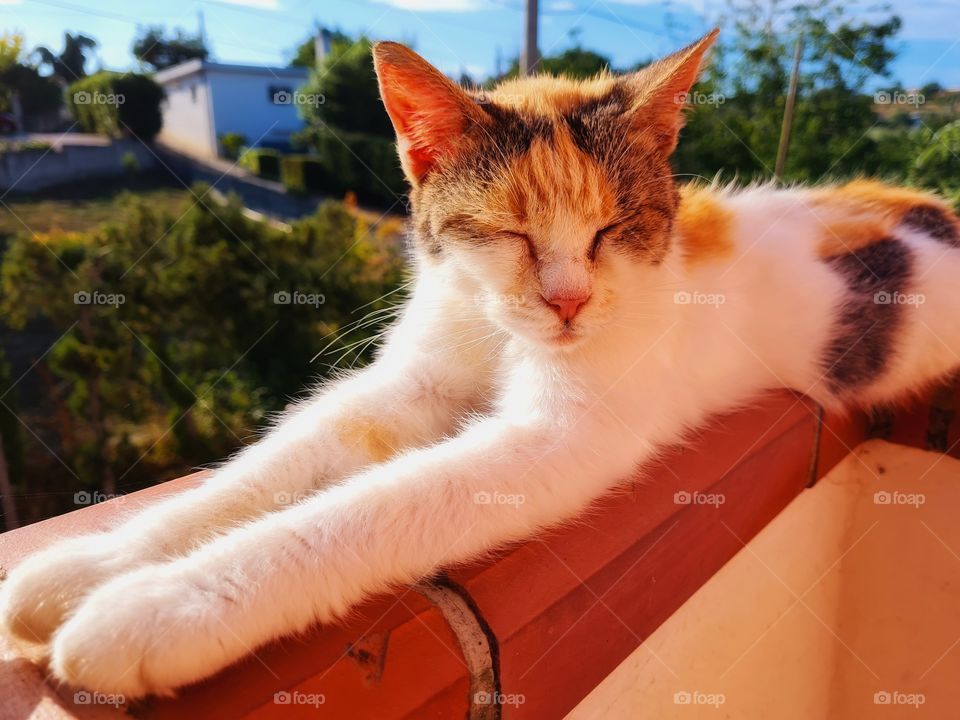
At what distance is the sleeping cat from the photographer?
0.80 metres

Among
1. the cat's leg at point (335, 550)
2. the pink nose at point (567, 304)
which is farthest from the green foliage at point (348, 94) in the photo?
the cat's leg at point (335, 550)

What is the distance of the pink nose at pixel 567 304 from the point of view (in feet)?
3.48

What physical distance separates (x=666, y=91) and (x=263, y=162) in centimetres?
391

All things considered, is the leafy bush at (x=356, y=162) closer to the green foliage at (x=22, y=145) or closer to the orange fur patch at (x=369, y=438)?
the green foliage at (x=22, y=145)

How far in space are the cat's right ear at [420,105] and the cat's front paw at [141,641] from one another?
848mm

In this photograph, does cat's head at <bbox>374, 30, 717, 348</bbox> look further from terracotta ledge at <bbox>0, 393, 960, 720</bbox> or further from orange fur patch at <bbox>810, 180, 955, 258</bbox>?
orange fur patch at <bbox>810, 180, 955, 258</bbox>

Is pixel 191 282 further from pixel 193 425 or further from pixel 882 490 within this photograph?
pixel 882 490

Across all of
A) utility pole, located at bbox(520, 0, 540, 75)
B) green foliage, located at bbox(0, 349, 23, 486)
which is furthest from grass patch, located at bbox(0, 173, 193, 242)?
utility pole, located at bbox(520, 0, 540, 75)

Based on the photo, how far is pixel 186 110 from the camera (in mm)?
3430

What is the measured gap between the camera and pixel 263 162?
14.9ft

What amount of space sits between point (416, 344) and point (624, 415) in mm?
453

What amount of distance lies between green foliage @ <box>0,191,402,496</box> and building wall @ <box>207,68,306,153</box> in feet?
2.13

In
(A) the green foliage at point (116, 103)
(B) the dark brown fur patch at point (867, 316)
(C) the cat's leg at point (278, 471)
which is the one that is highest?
(A) the green foliage at point (116, 103)

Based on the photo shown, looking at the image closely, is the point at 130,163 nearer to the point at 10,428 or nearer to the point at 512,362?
the point at 10,428
